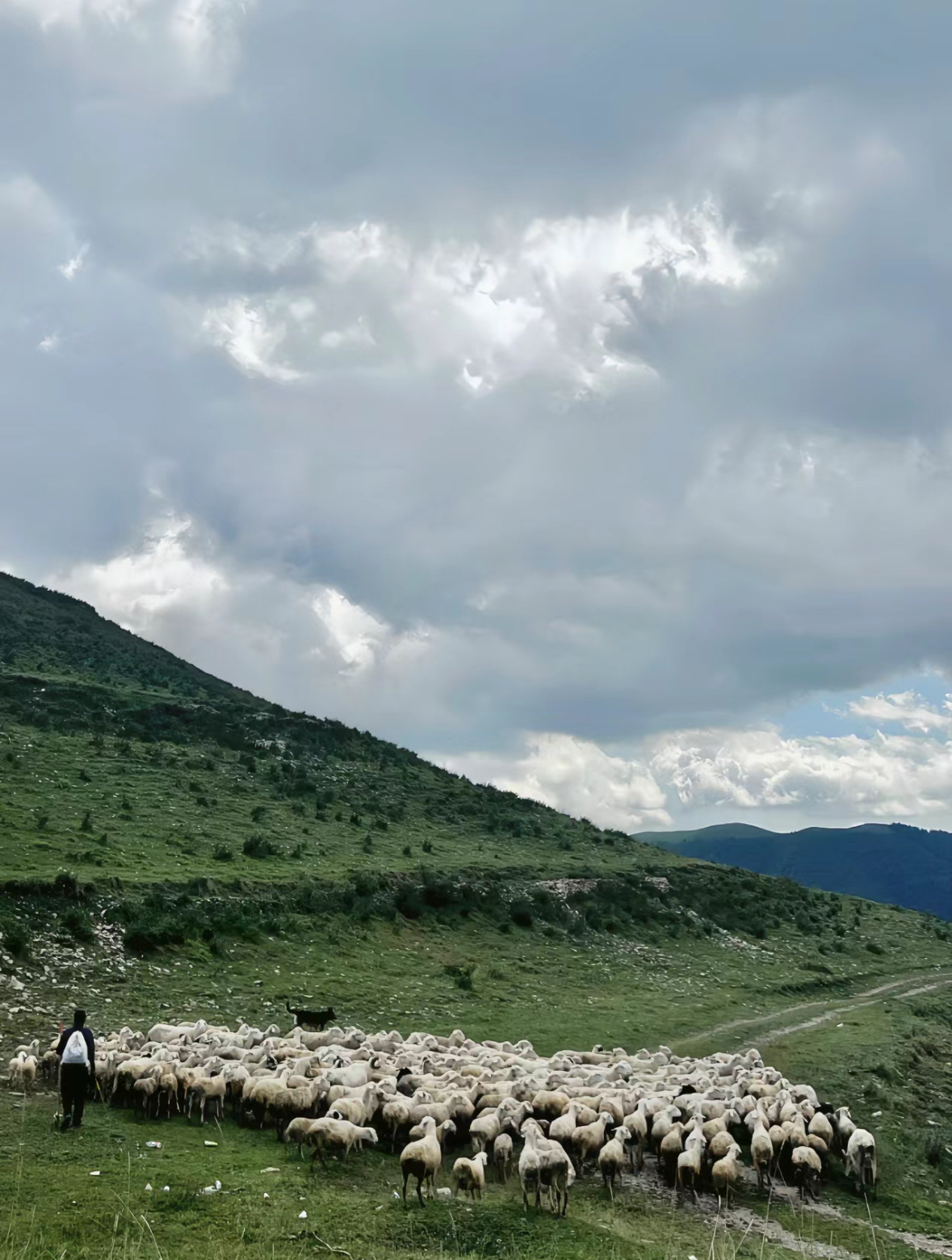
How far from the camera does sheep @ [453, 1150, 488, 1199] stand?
13609 mm

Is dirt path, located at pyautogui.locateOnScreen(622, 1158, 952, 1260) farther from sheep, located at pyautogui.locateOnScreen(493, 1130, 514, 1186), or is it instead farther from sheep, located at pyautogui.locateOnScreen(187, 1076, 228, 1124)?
sheep, located at pyautogui.locateOnScreen(187, 1076, 228, 1124)

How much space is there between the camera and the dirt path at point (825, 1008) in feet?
94.0

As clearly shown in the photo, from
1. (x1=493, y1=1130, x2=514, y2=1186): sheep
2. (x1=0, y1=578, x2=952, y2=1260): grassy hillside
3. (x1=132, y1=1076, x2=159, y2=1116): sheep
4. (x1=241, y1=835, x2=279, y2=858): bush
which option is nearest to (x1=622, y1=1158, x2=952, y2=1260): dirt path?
(x1=0, y1=578, x2=952, y2=1260): grassy hillside

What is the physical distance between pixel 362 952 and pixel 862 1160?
1982 centimetres

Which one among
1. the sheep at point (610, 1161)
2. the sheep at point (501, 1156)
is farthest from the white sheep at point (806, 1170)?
the sheep at point (501, 1156)

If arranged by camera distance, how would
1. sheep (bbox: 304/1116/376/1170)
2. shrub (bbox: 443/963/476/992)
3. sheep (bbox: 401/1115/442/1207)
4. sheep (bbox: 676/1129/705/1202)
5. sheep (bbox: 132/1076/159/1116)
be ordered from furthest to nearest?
1. shrub (bbox: 443/963/476/992)
2. sheep (bbox: 132/1076/159/1116)
3. sheep (bbox: 676/1129/705/1202)
4. sheep (bbox: 304/1116/376/1170)
5. sheep (bbox: 401/1115/442/1207)

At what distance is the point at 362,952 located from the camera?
33719 millimetres

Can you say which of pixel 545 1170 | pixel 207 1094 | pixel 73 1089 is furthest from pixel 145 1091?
pixel 545 1170

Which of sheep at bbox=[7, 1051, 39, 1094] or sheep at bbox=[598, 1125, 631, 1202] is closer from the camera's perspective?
sheep at bbox=[598, 1125, 631, 1202]

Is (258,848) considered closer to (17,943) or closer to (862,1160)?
(17,943)

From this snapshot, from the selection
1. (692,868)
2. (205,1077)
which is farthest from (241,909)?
(692,868)

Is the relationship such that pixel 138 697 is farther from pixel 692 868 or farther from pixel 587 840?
pixel 692 868

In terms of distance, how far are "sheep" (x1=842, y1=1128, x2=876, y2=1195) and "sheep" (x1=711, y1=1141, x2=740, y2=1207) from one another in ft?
8.71

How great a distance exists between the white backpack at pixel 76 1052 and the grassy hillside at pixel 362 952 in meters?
0.96
